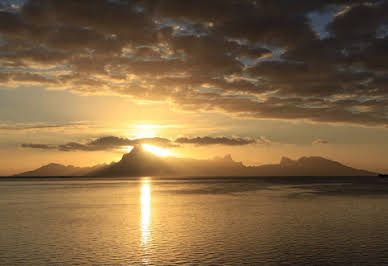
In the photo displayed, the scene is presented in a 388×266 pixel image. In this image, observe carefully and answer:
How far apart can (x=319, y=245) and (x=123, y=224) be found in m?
28.7

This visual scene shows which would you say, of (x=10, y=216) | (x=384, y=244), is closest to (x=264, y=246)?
(x=384, y=244)

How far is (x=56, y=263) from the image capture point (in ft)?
107

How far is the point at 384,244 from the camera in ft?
131

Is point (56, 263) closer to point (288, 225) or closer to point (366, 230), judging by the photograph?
point (288, 225)

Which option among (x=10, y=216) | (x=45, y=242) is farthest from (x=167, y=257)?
(x=10, y=216)

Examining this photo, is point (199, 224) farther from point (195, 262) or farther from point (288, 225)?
point (195, 262)

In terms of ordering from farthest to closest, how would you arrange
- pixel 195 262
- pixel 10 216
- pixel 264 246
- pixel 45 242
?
pixel 10 216
pixel 45 242
pixel 264 246
pixel 195 262

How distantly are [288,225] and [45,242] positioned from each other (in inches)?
1243

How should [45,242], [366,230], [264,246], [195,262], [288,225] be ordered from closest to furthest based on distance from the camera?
[195,262]
[264,246]
[45,242]
[366,230]
[288,225]

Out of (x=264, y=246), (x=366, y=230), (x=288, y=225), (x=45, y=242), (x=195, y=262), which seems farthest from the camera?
(x=288, y=225)

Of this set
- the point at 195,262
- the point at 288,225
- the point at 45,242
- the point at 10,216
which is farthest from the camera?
the point at 10,216

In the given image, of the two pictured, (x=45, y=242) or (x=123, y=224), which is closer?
(x=45, y=242)

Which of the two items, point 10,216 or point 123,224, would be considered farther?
point 10,216

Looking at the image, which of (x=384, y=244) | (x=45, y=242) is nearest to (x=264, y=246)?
(x=384, y=244)
